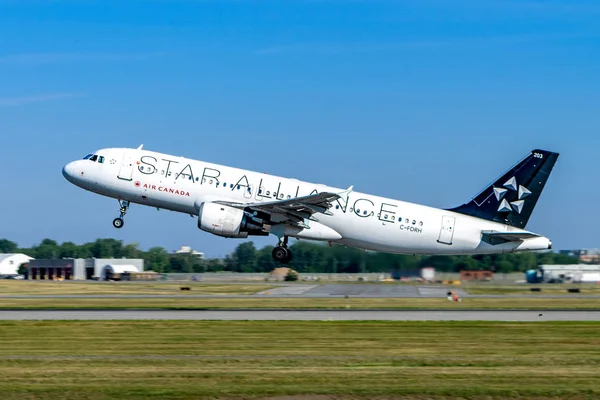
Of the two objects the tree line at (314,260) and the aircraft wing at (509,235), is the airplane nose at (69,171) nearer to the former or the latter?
the tree line at (314,260)

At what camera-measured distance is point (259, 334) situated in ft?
113

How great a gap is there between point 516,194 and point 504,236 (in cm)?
303

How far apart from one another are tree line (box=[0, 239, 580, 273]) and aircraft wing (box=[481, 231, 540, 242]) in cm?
505

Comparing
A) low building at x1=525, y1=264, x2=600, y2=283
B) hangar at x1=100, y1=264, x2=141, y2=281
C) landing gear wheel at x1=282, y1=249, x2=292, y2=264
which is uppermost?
low building at x1=525, y1=264, x2=600, y2=283

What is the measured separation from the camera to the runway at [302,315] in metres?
40.9

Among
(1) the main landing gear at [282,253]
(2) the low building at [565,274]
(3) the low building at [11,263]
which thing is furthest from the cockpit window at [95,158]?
(3) the low building at [11,263]

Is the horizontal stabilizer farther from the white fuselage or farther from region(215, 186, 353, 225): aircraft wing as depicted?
region(215, 186, 353, 225): aircraft wing

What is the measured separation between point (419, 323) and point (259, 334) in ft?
26.1

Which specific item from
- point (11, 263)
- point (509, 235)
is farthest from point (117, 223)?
point (11, 263)

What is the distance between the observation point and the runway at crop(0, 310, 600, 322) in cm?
4094

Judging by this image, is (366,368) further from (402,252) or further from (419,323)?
(402,252)

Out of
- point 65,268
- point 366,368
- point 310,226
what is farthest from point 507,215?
point 65,268

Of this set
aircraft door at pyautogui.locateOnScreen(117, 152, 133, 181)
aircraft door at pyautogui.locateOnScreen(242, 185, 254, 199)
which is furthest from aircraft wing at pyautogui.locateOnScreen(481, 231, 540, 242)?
aircraft door at pyautogui.locateOnScreen(117, 152, 133, 181)

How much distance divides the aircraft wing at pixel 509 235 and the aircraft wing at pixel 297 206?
885cm
